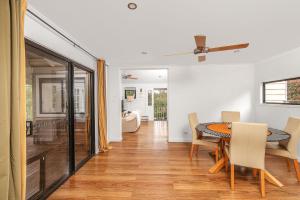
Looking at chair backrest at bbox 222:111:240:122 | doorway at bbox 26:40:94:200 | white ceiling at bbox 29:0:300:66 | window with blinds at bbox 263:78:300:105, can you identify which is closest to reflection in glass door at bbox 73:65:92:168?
doorway at bbox 26:40:94:200

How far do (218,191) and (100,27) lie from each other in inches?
112

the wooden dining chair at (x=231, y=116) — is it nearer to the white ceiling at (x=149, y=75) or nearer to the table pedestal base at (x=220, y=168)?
the table pedestal base at (x=220, y=168)

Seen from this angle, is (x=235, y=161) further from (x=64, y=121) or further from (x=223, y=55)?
(x=64, y=121)

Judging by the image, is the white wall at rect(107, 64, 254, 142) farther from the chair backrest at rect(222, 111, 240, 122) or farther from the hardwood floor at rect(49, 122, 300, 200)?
the hardwood floor at rect(49, 122, 300, 200)

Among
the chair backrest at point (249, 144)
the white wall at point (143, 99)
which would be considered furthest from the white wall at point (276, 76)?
the white wall at point (143, 99)

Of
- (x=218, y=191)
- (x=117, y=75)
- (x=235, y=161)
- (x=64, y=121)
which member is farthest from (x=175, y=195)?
(x=117, y=75)

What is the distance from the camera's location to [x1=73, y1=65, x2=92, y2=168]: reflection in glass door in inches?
121

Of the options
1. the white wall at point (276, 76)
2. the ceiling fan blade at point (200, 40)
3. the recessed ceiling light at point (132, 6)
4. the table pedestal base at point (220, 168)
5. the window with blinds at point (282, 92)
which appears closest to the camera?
the recessed ceiling light at point (132, 6)

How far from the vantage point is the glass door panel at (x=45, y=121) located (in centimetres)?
206

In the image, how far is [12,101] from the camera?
1.32 m

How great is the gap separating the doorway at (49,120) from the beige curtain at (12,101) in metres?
0.54

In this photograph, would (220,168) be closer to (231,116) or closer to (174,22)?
(231,116)

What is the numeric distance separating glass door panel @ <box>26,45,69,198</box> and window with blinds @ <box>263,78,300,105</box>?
4.56 meters

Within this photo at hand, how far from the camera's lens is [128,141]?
185 inches
